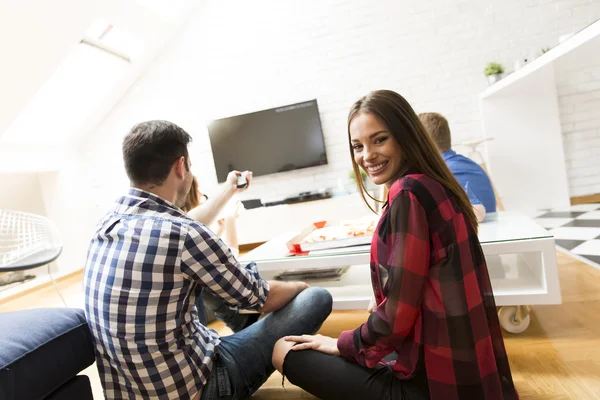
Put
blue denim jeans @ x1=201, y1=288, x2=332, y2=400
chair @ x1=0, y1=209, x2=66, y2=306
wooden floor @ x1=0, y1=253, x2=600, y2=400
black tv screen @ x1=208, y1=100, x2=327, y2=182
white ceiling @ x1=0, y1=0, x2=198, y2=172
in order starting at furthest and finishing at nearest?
black tv screen @ x1=208, y1=100, x2=327, y2=182, white ceiling @ x1=0, y1=0, x2=198, y2=172, chair @ x1=0, y1=209, x2=66, y2=306, wooden floor @ x1=0, y1=253, x2=600, y2=400, blue denim jeans @ x1=201, y1=288, x2=332, y2=400

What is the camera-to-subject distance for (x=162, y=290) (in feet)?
2.92

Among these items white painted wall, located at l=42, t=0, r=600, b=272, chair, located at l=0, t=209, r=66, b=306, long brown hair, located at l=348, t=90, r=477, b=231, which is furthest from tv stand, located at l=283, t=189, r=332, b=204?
long brown hair, located at l=348, t=90, r=477, b=231

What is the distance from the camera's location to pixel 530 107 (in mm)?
3438

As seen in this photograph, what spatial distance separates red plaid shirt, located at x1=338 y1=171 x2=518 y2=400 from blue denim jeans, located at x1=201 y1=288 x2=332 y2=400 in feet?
1.29

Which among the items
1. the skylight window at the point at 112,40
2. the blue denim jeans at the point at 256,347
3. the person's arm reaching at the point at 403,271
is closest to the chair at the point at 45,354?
the blue denim jeans at the point at 256,347

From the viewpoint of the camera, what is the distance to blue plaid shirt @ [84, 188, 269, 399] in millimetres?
881

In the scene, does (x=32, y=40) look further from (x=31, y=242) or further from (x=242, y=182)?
(x=242, y=182)

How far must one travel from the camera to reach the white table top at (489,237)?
1331 millimetres

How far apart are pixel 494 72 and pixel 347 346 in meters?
3.31

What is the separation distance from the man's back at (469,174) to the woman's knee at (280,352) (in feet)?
3.51

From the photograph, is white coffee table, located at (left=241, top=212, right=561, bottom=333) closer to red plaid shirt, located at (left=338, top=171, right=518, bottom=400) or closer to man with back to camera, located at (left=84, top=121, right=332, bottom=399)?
man with back to camera, located at (left=84, top=121, right=332, bottom=399)

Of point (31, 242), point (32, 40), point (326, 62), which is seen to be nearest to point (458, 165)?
point (31, 242)

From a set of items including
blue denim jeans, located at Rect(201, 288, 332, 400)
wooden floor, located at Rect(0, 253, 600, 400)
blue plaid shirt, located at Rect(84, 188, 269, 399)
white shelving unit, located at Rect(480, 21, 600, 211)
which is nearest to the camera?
blue plaid shirt, located at Rect(84, 188, 269, 399)

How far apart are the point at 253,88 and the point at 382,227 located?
→ 3691 millimetres
